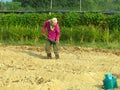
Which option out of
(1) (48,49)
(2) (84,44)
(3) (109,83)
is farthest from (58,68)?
(2) (84,44)

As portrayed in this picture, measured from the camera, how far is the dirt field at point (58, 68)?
831 cm

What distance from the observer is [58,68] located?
10531mm

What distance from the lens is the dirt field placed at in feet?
27.3

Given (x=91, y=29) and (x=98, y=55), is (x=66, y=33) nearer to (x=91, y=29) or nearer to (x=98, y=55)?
(x=91, y=29)

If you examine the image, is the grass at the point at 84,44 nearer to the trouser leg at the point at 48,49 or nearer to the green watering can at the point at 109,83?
the trouser leg at the point at 48,49

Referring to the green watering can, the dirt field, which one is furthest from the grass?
the green watering can

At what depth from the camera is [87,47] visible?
14781mm

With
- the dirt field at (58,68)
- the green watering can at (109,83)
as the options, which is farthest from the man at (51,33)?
the green watering can at (109,83)

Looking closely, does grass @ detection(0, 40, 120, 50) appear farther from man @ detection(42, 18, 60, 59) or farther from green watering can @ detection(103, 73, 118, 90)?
green watering can @ detection(103, 73, 118, 90)

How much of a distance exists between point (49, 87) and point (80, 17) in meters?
11.1

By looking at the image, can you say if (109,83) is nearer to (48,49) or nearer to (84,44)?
(48,49)

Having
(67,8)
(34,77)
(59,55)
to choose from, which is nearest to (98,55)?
(59,55)

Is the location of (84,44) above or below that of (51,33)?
below

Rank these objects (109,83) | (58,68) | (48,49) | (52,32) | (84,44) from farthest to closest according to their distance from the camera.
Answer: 1. (84,44)
2. (48,49)
3. (52,32)
4. (58,68)
5. (109,83)
